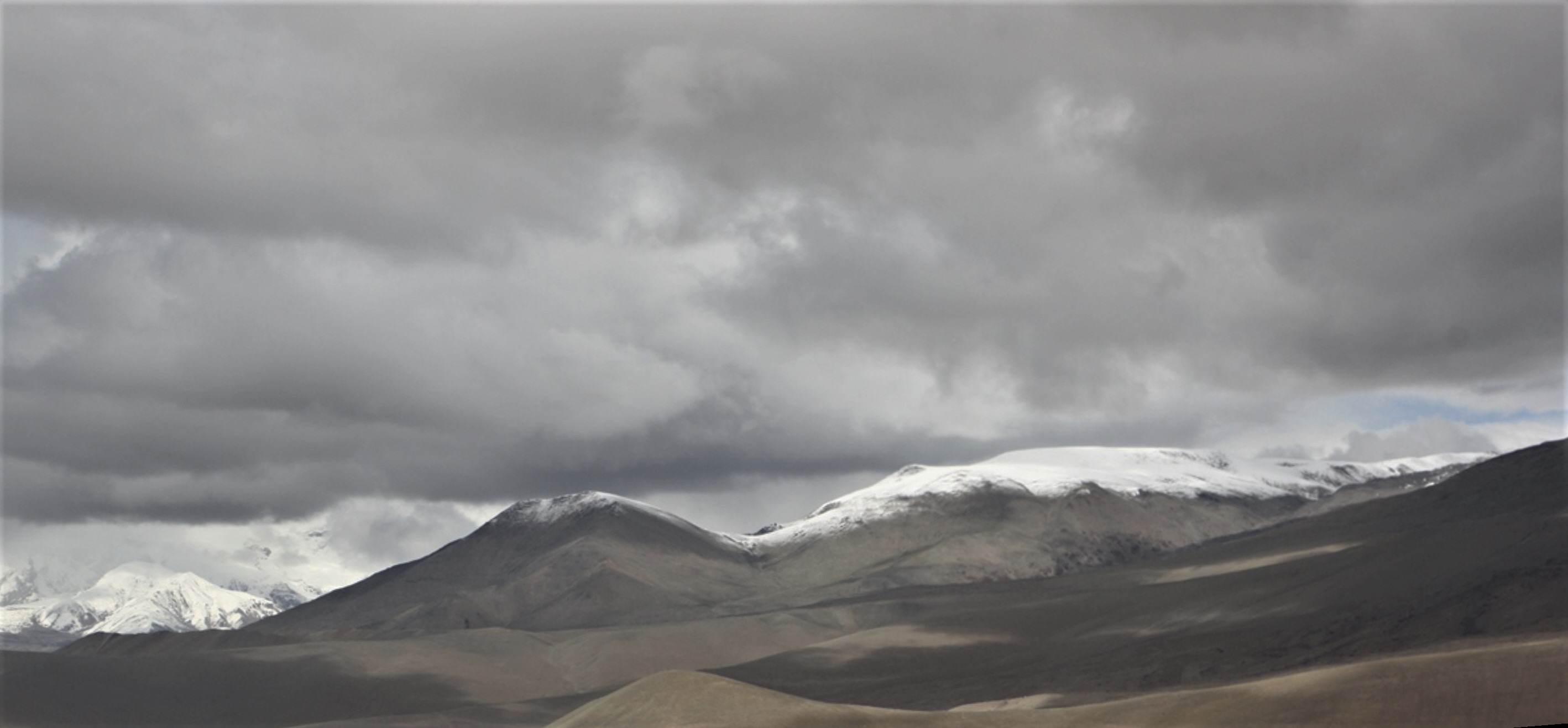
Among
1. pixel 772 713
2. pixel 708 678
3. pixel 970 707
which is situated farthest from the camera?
pixel 970 707

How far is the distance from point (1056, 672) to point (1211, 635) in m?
20.0

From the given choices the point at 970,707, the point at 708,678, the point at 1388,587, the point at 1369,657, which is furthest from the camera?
the point at 1388,587

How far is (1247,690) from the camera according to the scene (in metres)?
118

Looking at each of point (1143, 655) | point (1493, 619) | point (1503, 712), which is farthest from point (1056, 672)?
point (1503, 712)

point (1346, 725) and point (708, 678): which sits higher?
point (708, 678)

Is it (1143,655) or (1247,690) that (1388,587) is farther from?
(1247,690)

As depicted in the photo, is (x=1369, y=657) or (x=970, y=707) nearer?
(x=1369, y=657)

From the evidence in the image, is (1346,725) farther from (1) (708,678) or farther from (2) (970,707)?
(2) (970,707)

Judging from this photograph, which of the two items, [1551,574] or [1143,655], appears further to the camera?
[1143,655]

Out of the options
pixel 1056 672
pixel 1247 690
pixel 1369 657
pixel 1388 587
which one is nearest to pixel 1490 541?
pixel 1388 587

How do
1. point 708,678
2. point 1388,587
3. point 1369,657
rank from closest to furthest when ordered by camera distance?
point 708,678 → point 1369,657 → point 1388,587

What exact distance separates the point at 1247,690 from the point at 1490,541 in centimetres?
A: 8973

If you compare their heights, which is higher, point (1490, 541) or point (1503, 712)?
point (1490, 541)

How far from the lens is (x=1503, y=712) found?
107 metres
